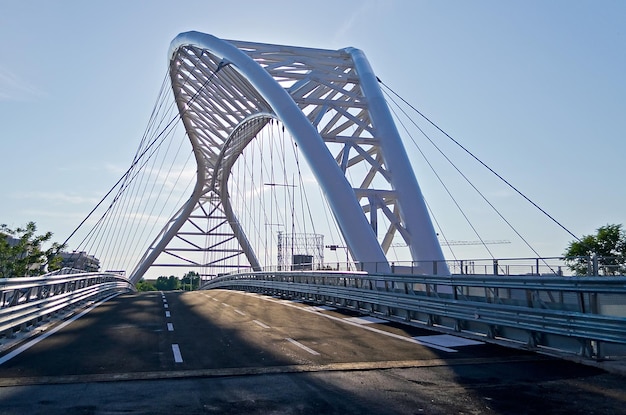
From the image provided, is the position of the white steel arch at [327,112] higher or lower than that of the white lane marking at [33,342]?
higher

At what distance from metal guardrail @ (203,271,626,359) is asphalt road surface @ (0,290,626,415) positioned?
0.46 m

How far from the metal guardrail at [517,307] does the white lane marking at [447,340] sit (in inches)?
10.5

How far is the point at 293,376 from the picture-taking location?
7.99 meters

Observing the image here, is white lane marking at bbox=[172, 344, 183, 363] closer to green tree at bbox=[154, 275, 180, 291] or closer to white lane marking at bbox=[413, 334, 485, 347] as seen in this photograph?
white lane marking at bbox=[413, 334, 485, 347]

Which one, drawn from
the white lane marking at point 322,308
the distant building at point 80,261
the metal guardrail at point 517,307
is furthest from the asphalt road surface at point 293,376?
the distant building at point 80,261

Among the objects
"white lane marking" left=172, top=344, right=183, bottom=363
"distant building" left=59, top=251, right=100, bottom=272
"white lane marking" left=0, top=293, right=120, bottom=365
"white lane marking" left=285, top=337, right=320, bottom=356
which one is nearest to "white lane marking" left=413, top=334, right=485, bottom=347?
"white lane marking" left=285, top=337, right=320, bottom=356

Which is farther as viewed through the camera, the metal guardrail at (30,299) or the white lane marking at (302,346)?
the metal guardrail at (30,299)

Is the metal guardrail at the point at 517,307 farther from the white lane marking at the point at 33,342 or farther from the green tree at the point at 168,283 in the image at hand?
the green tree at the point at 168,283

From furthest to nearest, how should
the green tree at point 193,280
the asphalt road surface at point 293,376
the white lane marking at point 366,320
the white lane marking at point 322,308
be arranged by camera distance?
the green tree at point 193,280 → the white lane marking at point 322,308 → the white lane marking at point 366,320 → the asphalt road surface at point 293,376

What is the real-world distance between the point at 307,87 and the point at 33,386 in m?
22.6

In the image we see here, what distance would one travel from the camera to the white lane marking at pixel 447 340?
10.6m

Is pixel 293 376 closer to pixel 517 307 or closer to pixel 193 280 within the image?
pixel 517 307

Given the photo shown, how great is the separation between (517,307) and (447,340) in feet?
5.69

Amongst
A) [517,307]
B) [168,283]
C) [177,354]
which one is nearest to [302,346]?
[177,354]
